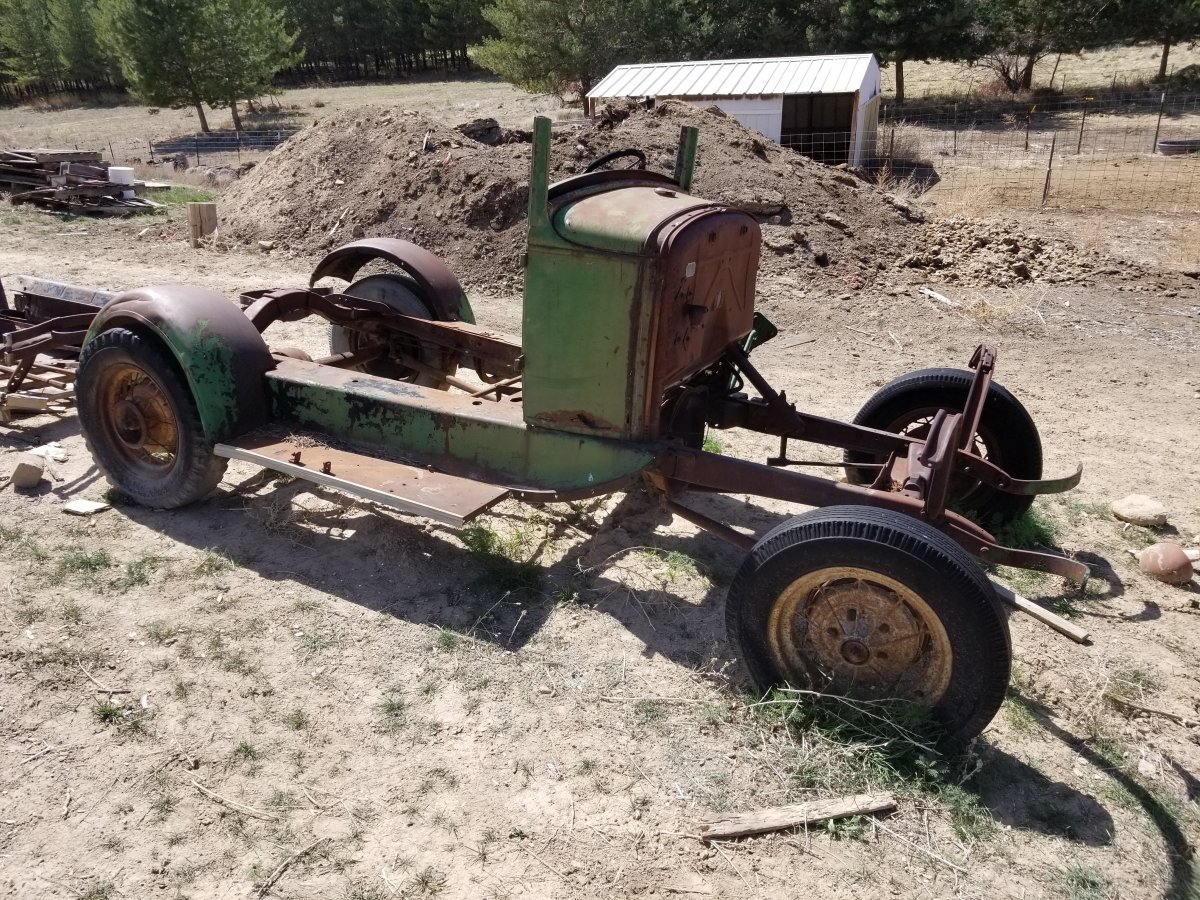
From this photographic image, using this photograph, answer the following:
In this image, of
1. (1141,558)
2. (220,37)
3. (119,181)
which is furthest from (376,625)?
(220,37)

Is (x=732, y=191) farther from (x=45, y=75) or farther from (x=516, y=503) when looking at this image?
(x=45, y=75)

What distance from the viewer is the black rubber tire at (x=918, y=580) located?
291cm

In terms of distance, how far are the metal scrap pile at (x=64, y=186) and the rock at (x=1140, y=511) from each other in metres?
15.7

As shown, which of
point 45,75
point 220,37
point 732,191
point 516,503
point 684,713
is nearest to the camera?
point 684,713

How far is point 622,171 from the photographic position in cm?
425

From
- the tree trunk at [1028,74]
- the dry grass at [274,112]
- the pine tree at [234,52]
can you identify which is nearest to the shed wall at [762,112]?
the dry grass at [274,112]

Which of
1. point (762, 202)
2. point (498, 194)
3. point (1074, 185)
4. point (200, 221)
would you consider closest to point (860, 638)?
point (762, 202)

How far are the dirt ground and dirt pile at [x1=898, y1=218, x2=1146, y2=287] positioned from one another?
16.3ft

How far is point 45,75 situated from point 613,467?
5981 cm

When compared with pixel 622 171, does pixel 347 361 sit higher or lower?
lower

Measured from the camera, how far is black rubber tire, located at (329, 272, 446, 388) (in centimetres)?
577

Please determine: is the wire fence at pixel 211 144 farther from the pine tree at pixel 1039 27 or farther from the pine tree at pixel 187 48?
the pine tree at pixel 1039 27

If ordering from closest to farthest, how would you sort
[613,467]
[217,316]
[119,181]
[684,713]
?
[684,713] → [613,467] → [217,316] → [119,181]

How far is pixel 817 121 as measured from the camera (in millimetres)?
21938
